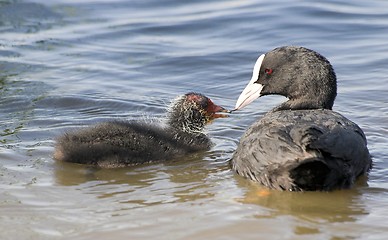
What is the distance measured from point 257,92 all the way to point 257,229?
2154 millimetres

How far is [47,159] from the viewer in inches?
264

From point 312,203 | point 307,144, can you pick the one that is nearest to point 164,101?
point 312,203

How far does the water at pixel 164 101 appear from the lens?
207 inches

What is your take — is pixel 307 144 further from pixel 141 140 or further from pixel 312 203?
pixel 141 140

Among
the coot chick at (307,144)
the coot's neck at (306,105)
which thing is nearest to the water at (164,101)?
the coot chick at (307,144)

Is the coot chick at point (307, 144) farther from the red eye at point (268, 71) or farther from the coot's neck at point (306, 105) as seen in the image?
the red eye at point (268, 71)

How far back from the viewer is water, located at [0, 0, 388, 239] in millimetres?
5266

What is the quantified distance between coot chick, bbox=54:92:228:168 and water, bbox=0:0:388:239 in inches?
3.6

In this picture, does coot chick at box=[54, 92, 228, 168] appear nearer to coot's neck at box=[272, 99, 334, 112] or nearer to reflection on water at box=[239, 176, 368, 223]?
coot's neck at box=[272, 99, 334, 112]

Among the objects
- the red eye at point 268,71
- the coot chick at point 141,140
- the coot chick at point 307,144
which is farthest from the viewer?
the red eye at point 268,71

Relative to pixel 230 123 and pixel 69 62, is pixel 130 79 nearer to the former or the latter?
pixel 69 62

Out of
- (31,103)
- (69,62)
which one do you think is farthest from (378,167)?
(69,62)

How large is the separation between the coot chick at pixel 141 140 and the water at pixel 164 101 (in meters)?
0.09

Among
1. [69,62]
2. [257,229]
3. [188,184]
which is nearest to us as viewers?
[257,229]
